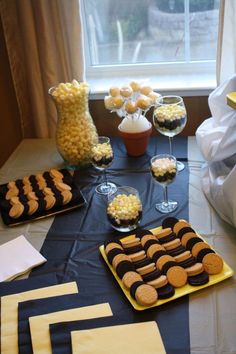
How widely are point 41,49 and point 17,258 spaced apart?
3.16 ft

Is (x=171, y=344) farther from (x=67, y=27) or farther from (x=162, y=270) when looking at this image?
(x=67, y=27)

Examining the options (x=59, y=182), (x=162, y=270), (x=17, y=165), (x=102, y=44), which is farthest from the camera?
(x=102, y=44)

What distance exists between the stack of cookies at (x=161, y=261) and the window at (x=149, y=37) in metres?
1.08

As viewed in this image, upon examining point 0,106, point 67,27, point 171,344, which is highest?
point 67,27

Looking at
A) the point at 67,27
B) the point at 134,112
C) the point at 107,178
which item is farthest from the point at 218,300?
the point at 67,27

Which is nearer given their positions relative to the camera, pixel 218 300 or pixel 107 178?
pixel 218 300

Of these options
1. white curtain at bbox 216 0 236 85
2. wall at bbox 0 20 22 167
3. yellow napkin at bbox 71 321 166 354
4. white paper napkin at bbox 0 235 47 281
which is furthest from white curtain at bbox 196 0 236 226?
wall at bbox 0 20 22 167

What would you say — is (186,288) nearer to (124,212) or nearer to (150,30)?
(124,212)

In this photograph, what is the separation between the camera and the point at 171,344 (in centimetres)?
76

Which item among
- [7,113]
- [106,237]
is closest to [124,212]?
[106,237]

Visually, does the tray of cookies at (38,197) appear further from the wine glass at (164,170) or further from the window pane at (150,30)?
the window pane at (150,30)

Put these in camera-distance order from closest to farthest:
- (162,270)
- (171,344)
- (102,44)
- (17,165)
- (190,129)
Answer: (171,344) < (162,270) < (17,165) < (190,129) < (102,44)

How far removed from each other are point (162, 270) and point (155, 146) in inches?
29.9

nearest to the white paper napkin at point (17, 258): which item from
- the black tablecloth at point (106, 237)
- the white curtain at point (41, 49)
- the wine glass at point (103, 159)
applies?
the black tablecloth at point (106, 237)
